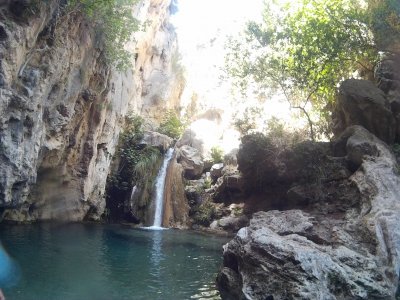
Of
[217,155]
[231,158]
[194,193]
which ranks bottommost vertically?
[194,193]

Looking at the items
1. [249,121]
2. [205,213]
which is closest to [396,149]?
[249,121]

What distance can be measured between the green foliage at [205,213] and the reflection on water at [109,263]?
15.5 ft

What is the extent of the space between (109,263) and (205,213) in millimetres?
14073

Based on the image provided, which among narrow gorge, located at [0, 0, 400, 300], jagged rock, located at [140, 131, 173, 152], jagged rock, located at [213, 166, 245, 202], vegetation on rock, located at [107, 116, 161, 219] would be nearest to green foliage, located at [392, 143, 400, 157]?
narrow gorge, located at [0, 0, 400, 300]

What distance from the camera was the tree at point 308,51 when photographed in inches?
927

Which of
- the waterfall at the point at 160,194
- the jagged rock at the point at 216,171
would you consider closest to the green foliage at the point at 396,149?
the jagged rock at the point at 216,171

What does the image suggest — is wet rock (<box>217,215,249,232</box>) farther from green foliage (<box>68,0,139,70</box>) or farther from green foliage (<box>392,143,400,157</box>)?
green foliage (<box>68,0,139,70</box>)

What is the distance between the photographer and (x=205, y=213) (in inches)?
1115

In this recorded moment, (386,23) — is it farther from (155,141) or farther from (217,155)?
(155,141)

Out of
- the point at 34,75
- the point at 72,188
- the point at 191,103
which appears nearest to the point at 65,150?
the point at 72,188

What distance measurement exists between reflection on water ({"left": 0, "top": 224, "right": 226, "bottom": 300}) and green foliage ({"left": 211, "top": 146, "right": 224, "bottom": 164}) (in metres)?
10.8

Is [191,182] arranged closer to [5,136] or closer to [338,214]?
[338,214]

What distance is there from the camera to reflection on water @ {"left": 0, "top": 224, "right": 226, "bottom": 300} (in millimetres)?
11224

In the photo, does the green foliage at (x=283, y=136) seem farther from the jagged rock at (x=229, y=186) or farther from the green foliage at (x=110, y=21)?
the green foliage at (x=110, y=21)
